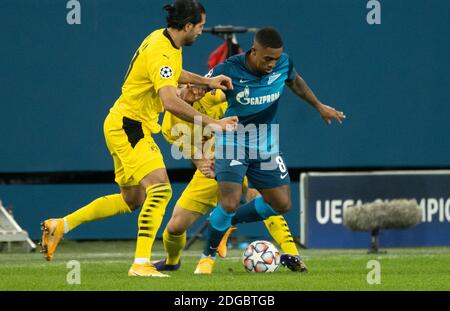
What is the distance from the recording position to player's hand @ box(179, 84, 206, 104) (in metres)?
9.48

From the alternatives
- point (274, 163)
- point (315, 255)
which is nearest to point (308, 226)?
point (315, 255)

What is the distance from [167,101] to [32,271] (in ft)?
7.12

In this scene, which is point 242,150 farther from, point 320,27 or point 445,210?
point 320,27

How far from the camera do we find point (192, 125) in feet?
33.4

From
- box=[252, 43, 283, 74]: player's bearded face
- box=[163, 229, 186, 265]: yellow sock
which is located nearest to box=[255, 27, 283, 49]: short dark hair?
box=[252, 43, 283, 74]: player's bearded face

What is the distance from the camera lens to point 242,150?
954cm

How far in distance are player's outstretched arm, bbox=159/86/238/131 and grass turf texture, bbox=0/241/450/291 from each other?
1134 mm

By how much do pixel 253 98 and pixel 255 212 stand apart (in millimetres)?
992

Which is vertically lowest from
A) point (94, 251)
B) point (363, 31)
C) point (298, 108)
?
point (94, 251)

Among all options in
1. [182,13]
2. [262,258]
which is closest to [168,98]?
[182,13]

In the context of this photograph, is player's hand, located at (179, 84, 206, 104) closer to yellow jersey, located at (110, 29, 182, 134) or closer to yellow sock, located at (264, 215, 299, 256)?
yellow jersey, located at (110, 29, 182, 134)

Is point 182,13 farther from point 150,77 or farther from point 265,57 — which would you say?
point 265,57

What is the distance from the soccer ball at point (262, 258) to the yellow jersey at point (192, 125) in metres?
0.90

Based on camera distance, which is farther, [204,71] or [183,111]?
[204,71]
